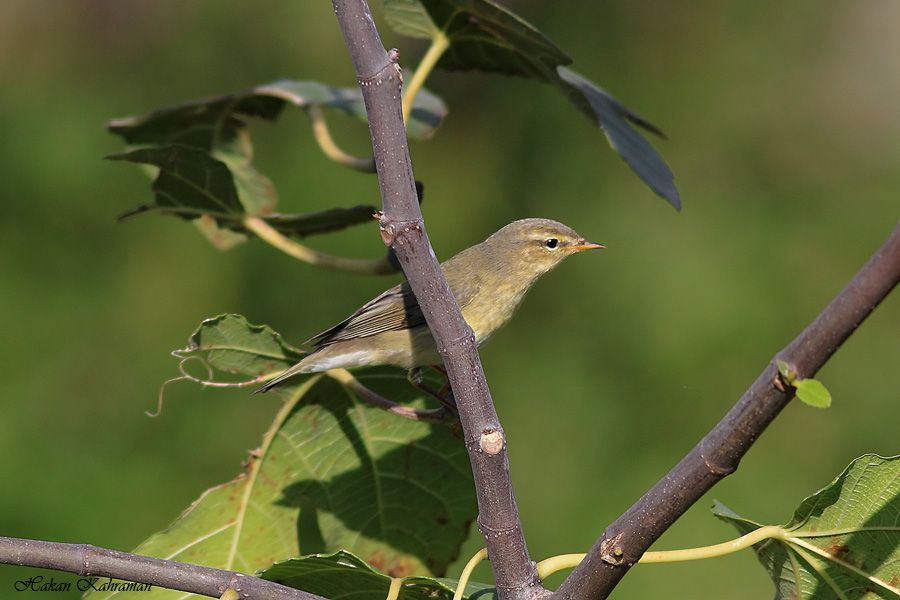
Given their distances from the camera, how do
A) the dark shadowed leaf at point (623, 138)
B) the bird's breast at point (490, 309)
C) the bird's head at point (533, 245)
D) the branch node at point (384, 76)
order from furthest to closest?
the bird's head at point (533, 245) → the bird's breast at point (490, 309) → the dark shadowed leaf at point (623, 138) → the branch node at point (384, 76)

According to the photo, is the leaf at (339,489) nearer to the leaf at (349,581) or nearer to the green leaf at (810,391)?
the leaf at (349,581)

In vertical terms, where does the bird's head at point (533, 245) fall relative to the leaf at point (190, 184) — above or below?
below

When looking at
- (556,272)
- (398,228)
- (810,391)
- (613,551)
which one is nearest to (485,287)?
(398,228)

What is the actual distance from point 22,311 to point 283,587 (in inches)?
154

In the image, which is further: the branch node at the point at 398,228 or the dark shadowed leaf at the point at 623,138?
the dark shadowed leaf at the point at 623,138

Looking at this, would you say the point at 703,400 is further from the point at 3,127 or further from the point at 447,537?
the point at 3,127

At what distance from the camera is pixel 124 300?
16.9 feet

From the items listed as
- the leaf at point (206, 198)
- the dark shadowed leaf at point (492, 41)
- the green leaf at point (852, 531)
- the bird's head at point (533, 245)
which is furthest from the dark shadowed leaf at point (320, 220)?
the green leaf at point (852, 531)

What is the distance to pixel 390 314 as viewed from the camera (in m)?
3.18

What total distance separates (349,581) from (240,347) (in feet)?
2.22

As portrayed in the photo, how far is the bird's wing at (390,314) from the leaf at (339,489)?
496 mm

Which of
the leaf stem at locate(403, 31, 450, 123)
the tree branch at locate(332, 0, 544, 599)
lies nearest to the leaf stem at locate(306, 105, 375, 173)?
the leaf stem at locate(403, 31, 450, 123)

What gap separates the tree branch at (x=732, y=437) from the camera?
107 cm

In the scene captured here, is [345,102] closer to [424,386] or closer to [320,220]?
[320,220]
